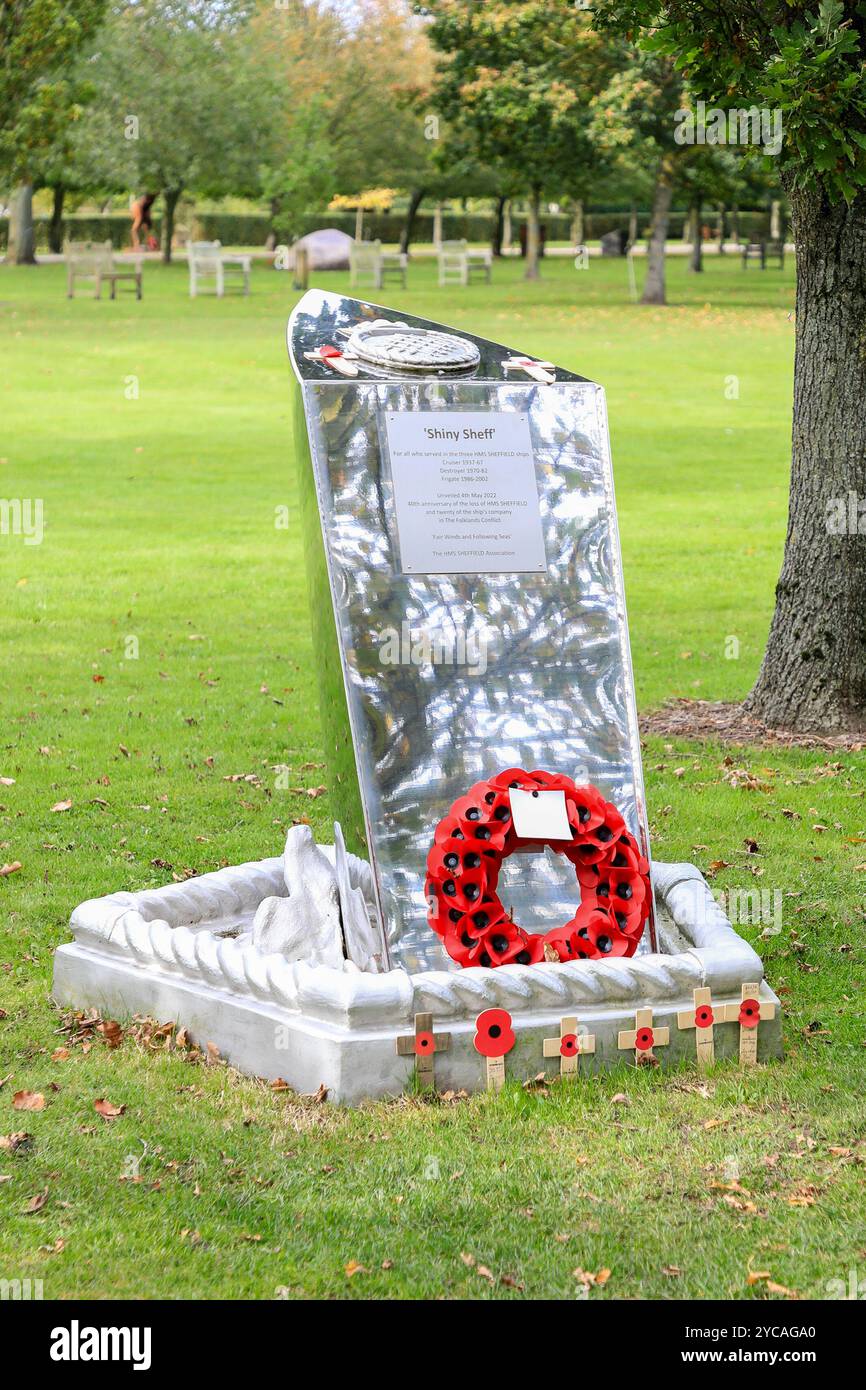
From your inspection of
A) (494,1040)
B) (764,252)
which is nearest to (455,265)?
(764,252)

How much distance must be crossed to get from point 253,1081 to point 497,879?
1.13 meters

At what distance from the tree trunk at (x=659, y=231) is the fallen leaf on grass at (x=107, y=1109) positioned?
32778 mm

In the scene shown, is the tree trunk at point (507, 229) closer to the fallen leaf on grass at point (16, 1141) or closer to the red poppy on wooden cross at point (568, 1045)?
the red poppy on wooden cross at point (568, 1045)

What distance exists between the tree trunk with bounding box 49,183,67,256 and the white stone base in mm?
54234

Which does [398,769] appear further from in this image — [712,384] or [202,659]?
[712,384]

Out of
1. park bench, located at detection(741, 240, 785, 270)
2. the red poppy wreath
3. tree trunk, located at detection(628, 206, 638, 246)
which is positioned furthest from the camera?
tree trunk, located at detection(628, 206, 638, 246)

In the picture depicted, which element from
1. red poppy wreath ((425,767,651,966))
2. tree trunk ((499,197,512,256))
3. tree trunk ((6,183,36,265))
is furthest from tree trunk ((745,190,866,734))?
tree trunk ((499,197,512,256))

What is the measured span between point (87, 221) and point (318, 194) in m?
18.0

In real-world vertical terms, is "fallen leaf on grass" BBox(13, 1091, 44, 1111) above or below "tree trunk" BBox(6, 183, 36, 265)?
below

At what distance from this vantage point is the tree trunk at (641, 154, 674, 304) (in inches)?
1415

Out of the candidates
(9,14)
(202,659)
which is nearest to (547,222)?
(9,14)

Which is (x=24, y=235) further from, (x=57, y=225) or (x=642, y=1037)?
(x=642, y=1037)

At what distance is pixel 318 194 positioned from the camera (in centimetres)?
4812

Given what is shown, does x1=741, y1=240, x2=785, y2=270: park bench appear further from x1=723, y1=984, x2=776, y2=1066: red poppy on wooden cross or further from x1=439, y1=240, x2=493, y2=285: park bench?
x1=723, y1=984, x2=776, y2=1066: red poppy on wooden cross
